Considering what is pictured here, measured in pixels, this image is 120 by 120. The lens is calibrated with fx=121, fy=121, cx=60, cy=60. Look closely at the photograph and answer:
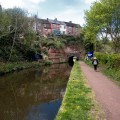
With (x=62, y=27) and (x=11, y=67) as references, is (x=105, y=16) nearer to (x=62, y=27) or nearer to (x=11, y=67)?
(x=11, y=67)

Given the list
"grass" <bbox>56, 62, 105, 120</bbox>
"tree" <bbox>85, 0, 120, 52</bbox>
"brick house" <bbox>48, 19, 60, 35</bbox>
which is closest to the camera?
"grass" <bbox>56, 62, 105, 120</bbox>

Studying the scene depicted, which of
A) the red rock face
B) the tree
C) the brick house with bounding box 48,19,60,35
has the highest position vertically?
the brick house with bounding box 48,19,60,35

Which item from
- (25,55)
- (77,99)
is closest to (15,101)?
(77,99)

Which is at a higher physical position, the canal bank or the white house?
the white house

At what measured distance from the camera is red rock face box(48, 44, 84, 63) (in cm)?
3339

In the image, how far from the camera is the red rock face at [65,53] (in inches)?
1314

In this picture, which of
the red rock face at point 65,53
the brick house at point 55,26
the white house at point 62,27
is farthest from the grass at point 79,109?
the white house at point 62,27

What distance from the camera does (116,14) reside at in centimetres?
1512

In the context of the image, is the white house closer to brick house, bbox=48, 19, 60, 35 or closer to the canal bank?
brick house, bbox=48, 19, 60, 35

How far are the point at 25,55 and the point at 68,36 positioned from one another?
18668mm

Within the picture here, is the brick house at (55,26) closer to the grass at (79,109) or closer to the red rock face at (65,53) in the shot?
the red rock face at (65,53)

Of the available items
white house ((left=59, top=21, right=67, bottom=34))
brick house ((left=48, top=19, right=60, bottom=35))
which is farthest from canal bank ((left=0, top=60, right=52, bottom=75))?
white house ((left=59, top=21, right=67, bottom=34))

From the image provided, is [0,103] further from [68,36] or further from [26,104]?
[68,36]

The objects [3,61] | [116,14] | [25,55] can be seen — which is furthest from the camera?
[25,55]
